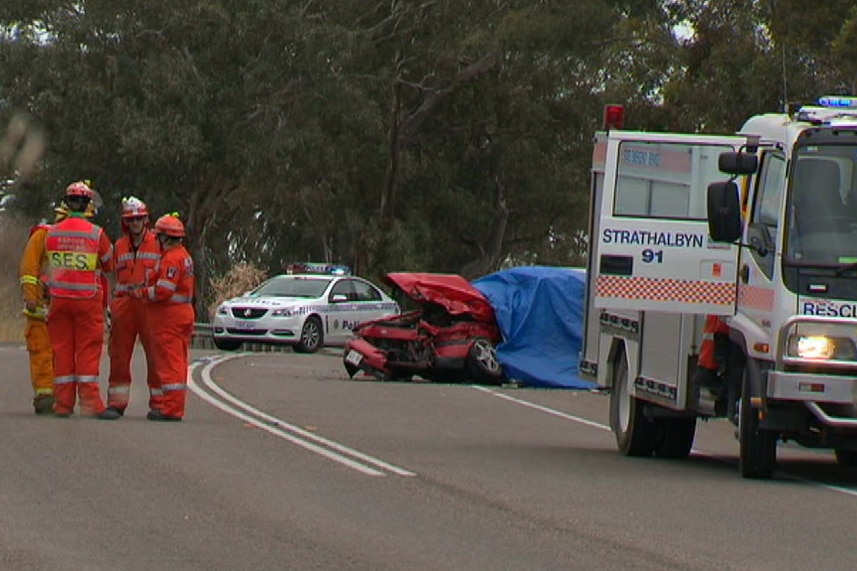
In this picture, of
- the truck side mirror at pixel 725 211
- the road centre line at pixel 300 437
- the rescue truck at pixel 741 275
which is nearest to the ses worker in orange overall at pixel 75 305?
the road centre line at pixel 300 437

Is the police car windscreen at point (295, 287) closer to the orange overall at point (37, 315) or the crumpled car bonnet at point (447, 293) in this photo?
the crumpled car bonnet at point (447, 293)

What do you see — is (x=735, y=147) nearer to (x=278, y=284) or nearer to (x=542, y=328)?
(x=542, y=328)

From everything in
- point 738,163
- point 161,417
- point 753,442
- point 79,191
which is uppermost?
point 738,163

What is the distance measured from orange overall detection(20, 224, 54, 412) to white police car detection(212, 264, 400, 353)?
20.0 m

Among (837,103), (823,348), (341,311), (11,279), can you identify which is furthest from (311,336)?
(823,348)

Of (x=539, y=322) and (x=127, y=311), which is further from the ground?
(x=127, y=311)

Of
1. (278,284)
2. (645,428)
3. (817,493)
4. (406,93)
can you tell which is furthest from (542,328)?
(406,93)

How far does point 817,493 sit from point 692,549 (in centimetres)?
365

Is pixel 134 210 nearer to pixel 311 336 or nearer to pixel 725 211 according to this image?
pixel 725 211

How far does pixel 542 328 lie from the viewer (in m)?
29.4

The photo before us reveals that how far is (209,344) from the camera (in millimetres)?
43906

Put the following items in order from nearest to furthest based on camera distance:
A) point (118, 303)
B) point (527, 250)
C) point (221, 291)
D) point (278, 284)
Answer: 1. point (118, 303)
2. point (278, 284)
3. point (221, 291)
4. point (527, 250)

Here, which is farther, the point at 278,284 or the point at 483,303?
the point at 278,284

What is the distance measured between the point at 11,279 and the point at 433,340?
2077cm
